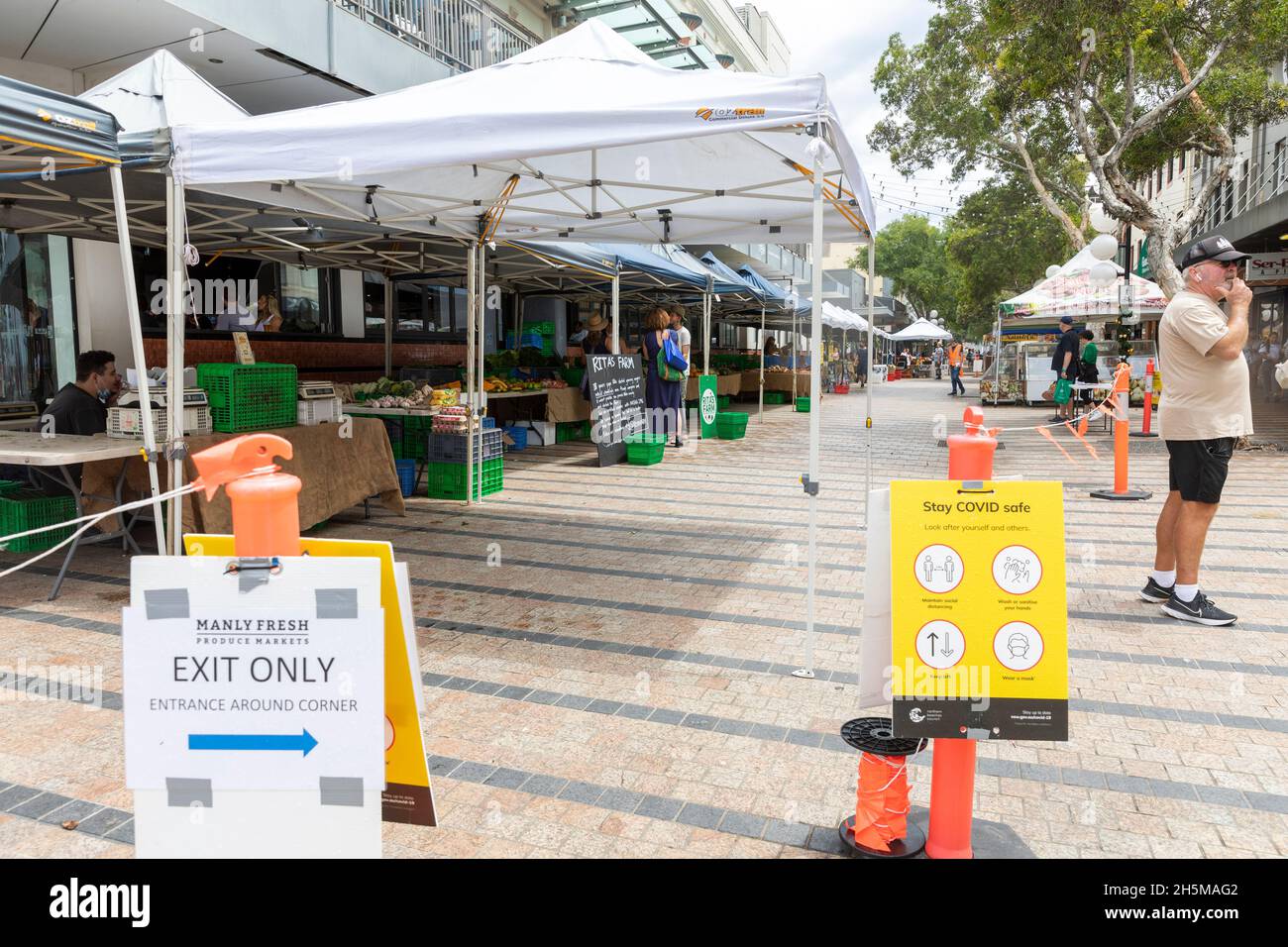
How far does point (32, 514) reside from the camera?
6.28m

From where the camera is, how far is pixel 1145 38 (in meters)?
13.0

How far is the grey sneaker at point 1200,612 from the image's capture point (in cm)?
512

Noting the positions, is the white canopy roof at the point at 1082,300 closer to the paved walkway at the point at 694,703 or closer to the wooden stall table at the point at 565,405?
the wooden stall table at the point at 565,405

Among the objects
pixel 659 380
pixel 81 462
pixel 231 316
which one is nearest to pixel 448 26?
pixel 231 316

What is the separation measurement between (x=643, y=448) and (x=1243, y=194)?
19781 millimetres

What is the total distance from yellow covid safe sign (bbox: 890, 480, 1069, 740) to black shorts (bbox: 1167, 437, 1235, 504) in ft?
9.71

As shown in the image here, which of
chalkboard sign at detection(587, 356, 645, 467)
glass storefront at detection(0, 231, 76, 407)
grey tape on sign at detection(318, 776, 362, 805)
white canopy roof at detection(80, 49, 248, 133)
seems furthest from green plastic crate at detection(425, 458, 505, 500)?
grey tape on sign at detection(318, 776, 362, 805)

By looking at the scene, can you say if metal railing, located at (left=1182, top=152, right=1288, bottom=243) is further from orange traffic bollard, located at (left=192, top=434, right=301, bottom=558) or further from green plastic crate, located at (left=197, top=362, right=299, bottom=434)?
orange traffic bollard, located at (left=192, top=434, right=301, bottom=558)

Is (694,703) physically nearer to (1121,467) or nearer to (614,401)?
(1121,467)

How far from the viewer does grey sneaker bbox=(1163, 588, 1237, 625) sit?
5.12 meters

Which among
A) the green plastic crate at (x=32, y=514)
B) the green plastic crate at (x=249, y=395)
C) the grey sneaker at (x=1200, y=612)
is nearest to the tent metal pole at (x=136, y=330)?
the green plastic crate at (x=249, y=395)

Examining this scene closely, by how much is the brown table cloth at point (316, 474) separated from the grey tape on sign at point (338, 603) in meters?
3.99

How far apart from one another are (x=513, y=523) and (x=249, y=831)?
610 cm

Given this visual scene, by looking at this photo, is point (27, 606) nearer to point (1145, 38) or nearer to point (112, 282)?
point (112, 282)
